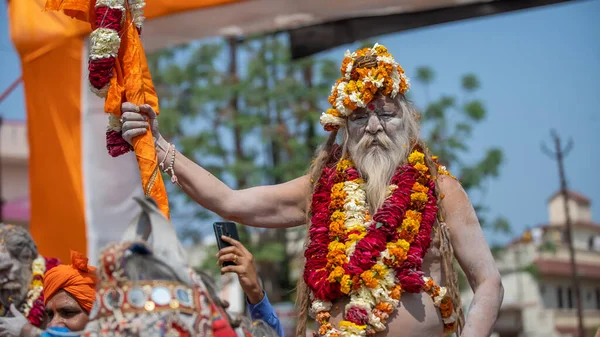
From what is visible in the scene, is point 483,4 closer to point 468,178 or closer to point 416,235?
point 416,235

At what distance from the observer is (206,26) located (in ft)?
21.5

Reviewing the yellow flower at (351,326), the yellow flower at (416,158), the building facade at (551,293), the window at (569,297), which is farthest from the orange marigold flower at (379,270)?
the window at (569,297)

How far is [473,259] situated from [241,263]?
986 millimetres

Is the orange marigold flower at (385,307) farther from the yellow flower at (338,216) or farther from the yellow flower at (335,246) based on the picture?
the yellow flower at (338,216)

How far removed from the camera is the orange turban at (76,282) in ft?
12.1

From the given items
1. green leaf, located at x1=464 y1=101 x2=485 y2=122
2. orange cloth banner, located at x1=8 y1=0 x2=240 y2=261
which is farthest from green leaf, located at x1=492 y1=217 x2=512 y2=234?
orange cloth banner, located at x1=8 y1=0 x2=240 y2=261

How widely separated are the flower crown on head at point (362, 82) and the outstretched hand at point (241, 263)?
0.82 m

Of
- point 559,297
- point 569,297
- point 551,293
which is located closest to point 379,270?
point 551,293

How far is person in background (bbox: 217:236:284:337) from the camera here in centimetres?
365

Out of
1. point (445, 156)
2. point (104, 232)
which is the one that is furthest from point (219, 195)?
point (445, 156)

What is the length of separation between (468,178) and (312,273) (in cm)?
1251

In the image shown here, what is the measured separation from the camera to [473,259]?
378 centimetres

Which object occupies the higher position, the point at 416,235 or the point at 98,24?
the point at 98,24

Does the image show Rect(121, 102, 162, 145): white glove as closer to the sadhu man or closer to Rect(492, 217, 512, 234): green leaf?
the sadhu man
